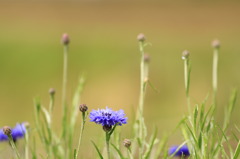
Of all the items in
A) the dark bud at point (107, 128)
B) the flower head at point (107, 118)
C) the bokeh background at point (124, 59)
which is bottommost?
the dark bud at point (107, 128)

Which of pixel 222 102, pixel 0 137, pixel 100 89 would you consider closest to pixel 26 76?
pixel 100 89

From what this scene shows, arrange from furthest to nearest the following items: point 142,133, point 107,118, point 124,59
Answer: point 124,59 < point 142,133 < point 107,118

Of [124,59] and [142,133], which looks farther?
[124,59]

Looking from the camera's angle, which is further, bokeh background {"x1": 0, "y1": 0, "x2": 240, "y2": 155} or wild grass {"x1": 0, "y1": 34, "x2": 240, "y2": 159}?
bokeh background {"x1": 0, "y1": 0, "x2": 240, "y2": 155}

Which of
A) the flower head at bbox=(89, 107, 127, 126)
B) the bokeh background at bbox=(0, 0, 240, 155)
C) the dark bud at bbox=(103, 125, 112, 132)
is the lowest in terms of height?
the dark bud at bbox=(103, 125, 112, 132)

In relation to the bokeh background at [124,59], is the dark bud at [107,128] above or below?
below

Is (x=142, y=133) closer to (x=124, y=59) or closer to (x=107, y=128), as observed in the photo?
(x=107, y=128)

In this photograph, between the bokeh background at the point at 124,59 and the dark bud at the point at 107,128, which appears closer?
the dark bud at the point at 107,128

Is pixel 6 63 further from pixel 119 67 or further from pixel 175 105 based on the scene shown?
pixel 175 105

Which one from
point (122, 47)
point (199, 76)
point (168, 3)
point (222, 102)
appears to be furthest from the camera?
point (168, 3)

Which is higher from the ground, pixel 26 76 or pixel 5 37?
pixel 5 37

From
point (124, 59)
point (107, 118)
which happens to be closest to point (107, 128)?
point (107, 118)
